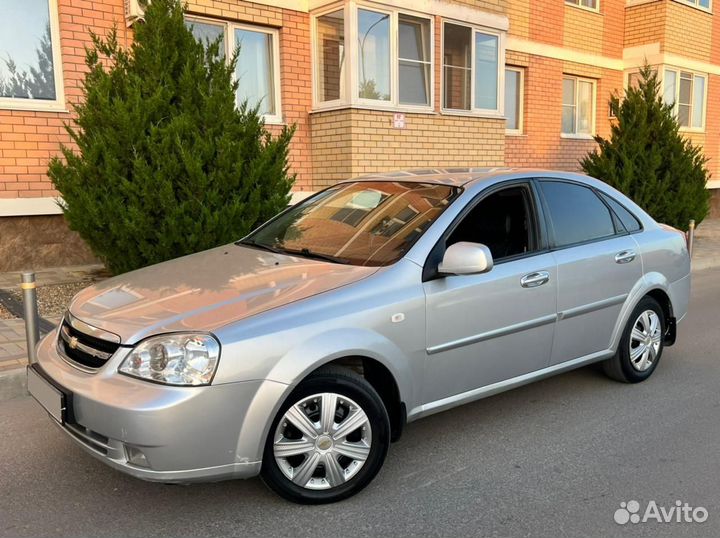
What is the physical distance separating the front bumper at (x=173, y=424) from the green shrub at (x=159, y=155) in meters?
3.58

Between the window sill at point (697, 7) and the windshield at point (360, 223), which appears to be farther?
the window sill at point (697, 7)

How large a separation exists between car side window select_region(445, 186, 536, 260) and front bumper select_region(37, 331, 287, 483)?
1.61 metres

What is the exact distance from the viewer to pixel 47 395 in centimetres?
317

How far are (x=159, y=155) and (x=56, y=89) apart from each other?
3.51 m

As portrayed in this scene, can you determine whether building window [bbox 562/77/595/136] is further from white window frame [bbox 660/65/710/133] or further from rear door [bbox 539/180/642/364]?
rear door [bbox 539/180/642/364]

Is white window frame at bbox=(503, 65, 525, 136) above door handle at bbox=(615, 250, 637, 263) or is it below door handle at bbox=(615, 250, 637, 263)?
above

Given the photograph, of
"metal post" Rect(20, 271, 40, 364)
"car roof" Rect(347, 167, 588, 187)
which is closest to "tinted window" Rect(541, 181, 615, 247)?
"car roof" Rect(347, 167, 588, 187)

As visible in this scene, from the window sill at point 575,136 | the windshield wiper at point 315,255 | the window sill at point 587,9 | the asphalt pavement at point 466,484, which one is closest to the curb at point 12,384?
the asphalt pavement at point 466,484

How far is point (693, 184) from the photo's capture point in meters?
12.2

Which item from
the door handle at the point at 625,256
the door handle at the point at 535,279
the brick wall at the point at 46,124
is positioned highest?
the brick wall at the point at 46,124

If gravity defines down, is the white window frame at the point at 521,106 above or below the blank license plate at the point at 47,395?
above

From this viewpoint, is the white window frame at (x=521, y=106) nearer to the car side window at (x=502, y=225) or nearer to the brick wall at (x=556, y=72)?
the brick wall at (x=556, y=72)

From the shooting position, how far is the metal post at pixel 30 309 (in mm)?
4566

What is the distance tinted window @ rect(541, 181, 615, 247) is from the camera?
14.2 ft
